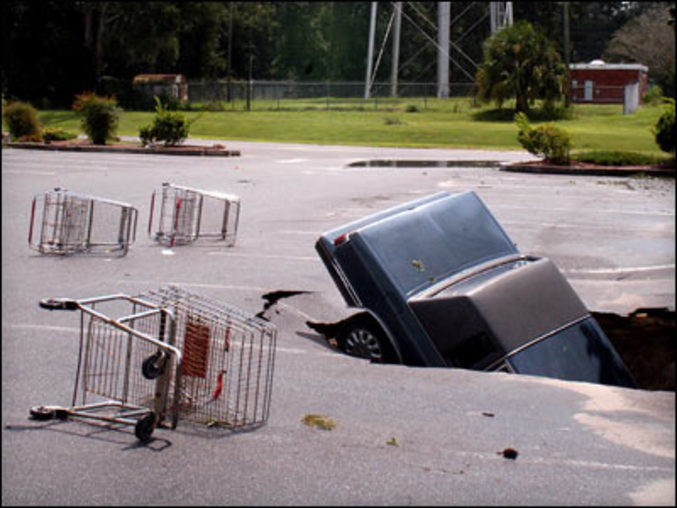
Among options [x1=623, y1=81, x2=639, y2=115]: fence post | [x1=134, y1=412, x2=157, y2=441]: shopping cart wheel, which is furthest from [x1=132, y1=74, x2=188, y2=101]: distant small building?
[x1=134, y1=412, x2=157, y2=441]: shopping cart wheel

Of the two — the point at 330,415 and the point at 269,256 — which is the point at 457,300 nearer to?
the point at 330,415

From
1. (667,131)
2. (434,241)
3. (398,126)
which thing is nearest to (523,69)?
(398,126)

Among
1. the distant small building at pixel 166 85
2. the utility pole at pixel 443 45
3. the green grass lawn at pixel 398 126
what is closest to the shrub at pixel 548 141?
the green grass lawn at pixel 398 126

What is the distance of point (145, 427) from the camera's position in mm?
5887

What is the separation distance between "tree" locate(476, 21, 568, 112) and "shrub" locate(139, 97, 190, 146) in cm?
1982

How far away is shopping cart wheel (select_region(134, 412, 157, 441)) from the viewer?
5859 millimetres

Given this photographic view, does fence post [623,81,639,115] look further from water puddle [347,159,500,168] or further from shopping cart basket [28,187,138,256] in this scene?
shopping cart basket [28,187,138,256]

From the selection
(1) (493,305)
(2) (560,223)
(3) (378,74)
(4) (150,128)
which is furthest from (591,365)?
(3) (378,74)

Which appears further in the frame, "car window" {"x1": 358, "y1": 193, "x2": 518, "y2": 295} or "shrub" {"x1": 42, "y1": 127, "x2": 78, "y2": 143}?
"shrub" {"x1": 42, "y1": 127, "x2": 78, "y2": 143}

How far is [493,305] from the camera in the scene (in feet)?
24.0

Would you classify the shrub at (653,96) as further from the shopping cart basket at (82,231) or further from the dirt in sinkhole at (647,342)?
the dirt in sinkhole at (647,342)

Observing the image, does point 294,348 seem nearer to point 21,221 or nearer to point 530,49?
point 21,221

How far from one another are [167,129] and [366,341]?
78.5 ft

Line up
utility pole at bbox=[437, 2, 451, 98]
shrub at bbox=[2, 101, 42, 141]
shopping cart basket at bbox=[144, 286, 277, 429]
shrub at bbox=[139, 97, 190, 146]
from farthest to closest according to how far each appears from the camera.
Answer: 1. utility pole at bbox=[437, 2, 451, 98]
2. shrub at bbox=[2, 101, 42, 141]
3. shrub at bbox=[139, 97, 190, 146]
4. shopping cart basket at bbox=[144, 286, 277, 429]
